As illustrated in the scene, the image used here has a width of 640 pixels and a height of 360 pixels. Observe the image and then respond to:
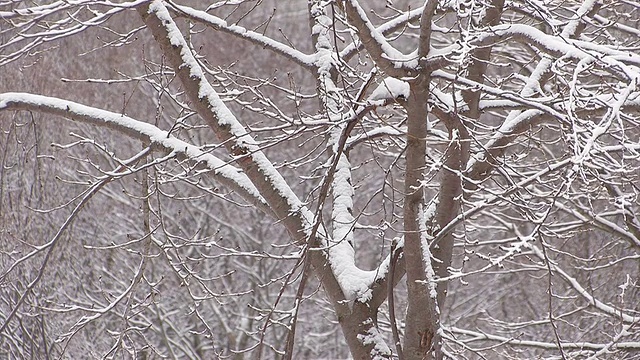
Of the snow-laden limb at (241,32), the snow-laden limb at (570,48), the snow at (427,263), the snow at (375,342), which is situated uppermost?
the snow-laden limb at (241,32)

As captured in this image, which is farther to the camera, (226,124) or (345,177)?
(345,177)

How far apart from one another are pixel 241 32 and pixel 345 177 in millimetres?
1210

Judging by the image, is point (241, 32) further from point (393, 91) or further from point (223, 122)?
point (393, 91)

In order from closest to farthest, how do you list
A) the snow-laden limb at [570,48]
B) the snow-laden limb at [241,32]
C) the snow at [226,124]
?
the snow-laden limb at [570,48] → the snow at [226,124] → the snow-laden limb at [241,32]

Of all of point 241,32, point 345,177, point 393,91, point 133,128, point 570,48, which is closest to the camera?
point 570,48

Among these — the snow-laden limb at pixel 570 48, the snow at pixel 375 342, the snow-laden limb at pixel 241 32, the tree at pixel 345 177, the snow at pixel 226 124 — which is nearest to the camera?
the snow-laden limb at pixel 570 48

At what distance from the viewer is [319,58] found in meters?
5.52

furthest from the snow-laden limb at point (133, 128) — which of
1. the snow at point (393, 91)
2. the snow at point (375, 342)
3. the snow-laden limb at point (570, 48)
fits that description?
the snow-laden limb at point (570, 48)

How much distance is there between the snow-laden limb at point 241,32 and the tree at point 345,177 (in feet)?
0.05

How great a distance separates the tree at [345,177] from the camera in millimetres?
4008

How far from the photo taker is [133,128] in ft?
17.3

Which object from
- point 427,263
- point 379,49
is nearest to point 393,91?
point 379,49

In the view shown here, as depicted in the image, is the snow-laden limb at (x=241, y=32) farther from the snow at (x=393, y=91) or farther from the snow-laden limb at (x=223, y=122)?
the snow at (x=393, y=91)

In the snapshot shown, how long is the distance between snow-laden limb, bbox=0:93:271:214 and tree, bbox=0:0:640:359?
0.05 ft
